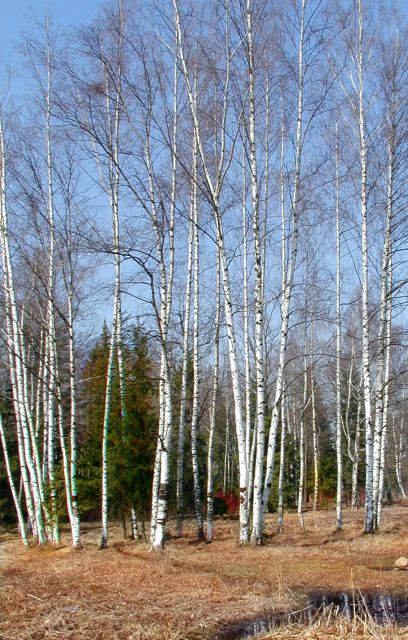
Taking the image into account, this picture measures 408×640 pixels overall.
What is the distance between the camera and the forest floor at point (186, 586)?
6.28 m

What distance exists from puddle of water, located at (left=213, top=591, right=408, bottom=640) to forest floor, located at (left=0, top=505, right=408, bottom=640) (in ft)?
0.36

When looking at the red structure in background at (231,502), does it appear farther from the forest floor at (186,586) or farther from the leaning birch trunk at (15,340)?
the forest floor at (186,586)

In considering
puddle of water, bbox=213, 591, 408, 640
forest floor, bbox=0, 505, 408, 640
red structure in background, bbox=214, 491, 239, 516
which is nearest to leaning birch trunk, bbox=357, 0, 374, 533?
forest floor, bbox=0, 505, 408, 640

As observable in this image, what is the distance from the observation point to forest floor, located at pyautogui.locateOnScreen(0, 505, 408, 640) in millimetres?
6281

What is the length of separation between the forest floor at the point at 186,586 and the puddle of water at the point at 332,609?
0.11m

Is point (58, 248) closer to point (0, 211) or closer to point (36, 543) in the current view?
point (0, 211)

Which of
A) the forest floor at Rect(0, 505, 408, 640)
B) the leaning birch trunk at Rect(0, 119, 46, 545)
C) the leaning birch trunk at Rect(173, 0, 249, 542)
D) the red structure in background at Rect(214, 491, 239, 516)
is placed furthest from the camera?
the red structure in background at Rect(214, 491, 239, 516)

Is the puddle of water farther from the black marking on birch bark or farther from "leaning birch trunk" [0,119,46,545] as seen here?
"leaning birch trunk" [0,119,46,545]

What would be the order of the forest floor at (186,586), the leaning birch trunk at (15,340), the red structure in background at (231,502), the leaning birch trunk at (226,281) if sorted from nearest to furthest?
the forest floor at (186,586) → the leaning birch trunk at (226,281) → the leaning birch trunk at (15,340) → the red structure in background at (231,502)

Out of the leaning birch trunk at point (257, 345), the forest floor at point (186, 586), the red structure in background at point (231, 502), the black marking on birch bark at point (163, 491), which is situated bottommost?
the red structure in background at point (231, 502)

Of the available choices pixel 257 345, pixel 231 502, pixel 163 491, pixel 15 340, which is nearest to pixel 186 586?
pixel 163 491

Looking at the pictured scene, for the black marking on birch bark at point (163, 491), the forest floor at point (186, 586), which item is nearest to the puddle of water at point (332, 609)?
the forest floor at point (186, 586)

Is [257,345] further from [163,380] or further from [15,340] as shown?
[15,340]

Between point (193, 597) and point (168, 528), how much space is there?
14.0 m
